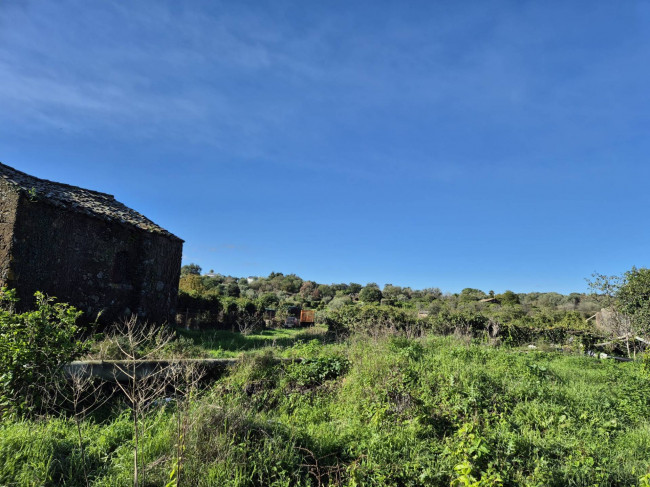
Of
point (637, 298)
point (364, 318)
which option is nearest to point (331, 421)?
point (364, 318)

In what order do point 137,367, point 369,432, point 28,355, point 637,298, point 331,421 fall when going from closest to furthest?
point 28,355, point 369,432, point 331,421, point 137,367, point 637,298

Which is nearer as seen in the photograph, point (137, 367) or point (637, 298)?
point (137, 367)

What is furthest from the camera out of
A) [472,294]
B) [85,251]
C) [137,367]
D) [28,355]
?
[472,294]

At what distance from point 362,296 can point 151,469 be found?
4109 cm

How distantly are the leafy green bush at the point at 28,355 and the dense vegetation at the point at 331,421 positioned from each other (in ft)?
0.06

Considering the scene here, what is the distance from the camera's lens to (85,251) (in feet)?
41.0

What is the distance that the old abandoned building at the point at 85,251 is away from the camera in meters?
10.8

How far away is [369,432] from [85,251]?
1076 cm

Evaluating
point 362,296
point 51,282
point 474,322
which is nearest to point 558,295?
point 362,296

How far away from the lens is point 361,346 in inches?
402

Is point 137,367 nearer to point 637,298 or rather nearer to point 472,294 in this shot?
point 637,298

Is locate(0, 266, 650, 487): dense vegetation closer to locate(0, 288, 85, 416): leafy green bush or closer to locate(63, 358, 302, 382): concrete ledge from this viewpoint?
locate(0, 288, 85, 416): leafy green bush

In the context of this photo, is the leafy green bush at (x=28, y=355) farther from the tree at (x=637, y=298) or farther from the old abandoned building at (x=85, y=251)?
the tree at (x=637, y=298)

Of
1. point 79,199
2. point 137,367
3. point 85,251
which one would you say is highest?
point 79,199
